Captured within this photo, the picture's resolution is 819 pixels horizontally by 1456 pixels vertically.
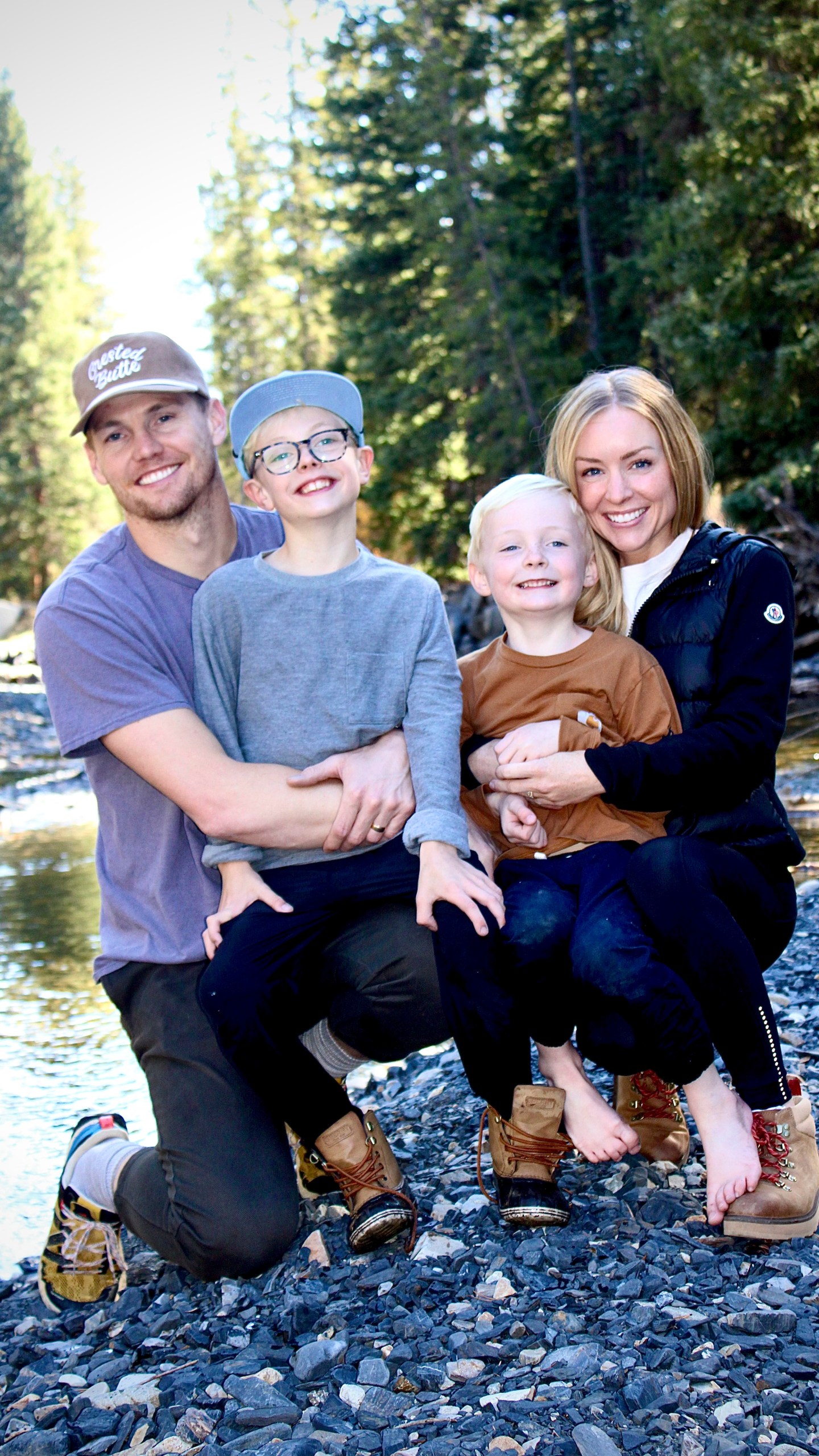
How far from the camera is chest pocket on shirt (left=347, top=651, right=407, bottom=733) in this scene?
9.95ft

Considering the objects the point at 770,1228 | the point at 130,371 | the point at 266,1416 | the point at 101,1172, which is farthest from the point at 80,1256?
the point at 130,371

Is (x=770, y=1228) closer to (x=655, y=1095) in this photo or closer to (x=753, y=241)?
(x=655, y=1095)

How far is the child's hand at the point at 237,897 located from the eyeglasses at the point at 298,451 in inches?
41.0

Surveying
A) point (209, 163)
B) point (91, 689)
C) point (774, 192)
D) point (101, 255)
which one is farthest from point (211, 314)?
point (91, 689)

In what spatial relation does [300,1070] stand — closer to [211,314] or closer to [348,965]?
[348,965]

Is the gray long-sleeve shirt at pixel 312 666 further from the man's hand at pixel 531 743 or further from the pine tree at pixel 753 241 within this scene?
the pine tree at pixel 753 241

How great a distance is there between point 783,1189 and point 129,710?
1912 millimetres

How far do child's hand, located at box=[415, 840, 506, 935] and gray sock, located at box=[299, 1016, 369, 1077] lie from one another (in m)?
0.58

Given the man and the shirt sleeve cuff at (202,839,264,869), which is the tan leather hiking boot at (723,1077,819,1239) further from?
the shirt sleeve cuff at (202,839,264,869)

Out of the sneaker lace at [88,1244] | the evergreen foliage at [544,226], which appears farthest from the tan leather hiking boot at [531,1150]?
the evergreen foliage at [544,226]

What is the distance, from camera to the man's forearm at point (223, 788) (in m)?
2.91

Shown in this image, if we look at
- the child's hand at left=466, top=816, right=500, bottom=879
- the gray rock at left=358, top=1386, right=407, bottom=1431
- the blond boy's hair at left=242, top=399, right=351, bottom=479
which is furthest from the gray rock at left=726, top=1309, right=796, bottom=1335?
the blond boy's hair at left=242, top=399, right=351, bottom=479

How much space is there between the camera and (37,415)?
36.5 m

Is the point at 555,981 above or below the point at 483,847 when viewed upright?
below
